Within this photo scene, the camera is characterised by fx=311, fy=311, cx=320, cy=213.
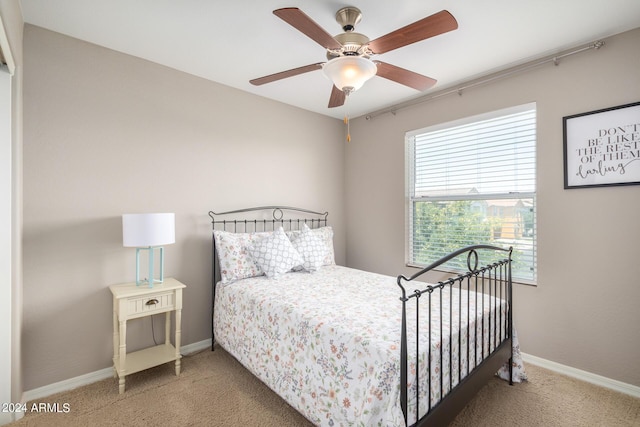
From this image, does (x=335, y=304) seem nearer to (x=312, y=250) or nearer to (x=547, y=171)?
(x=312, y=250)

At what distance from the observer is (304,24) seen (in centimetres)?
151

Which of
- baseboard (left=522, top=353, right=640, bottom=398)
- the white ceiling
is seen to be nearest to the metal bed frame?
baseboard (left=522, top=353, right=640, bottom=398)

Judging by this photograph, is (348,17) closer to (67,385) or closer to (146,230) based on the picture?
(146,230)

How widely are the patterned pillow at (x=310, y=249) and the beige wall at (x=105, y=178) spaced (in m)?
0.66

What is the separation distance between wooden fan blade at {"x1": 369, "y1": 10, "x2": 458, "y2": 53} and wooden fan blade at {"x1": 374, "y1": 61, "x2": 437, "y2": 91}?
0.17 metres

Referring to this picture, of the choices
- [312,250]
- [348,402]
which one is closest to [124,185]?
[312,250]

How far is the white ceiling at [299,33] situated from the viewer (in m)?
1.91

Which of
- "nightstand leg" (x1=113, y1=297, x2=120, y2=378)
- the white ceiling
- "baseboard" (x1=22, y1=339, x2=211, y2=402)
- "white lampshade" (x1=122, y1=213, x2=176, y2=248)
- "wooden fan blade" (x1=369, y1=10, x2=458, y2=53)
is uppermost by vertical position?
the white ceiling

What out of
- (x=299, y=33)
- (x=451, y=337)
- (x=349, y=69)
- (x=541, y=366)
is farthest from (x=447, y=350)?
(x=299, y=33)

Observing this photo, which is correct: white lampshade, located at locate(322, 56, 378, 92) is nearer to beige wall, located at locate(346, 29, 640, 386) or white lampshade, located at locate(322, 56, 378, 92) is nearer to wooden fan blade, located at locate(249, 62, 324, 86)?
wooden fan blade, located at locate(249, 62, 324, 86)

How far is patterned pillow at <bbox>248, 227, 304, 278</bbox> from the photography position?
2.79m

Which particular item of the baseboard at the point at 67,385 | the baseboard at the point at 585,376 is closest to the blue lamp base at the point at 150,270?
the baseboard at the point at 67,385

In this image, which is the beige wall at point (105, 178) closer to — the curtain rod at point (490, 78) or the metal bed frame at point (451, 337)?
the metal bed frame at point (451, 337)

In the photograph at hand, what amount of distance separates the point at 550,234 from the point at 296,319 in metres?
2.17
